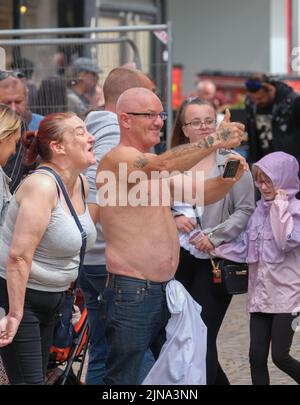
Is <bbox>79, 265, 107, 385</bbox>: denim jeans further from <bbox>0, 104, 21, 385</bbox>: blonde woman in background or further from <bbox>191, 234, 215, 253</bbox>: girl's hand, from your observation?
<bbox>0, 104, 21, 385</bbox>: blonde woman in background

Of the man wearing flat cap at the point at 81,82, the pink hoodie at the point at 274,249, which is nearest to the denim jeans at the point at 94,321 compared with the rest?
the pink hoodie at the point at 274,249

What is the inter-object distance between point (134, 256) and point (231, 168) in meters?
0.64

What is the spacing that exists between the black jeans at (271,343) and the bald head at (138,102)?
152 cm

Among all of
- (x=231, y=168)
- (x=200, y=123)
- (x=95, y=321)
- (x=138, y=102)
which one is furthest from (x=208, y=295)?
(x=138, y=102)

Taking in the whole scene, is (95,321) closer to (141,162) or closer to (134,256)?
(134,256)

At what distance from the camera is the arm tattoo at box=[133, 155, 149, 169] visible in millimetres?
4737

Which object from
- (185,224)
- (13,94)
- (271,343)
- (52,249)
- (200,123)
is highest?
(13,94)

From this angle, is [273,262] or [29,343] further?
[273,262]

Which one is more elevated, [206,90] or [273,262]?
[206,90]

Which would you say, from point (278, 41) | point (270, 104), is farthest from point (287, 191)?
point (278, 41)

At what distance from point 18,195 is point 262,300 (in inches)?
69.5

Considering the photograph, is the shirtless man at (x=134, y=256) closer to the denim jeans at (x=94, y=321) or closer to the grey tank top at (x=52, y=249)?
the grey tank top at (x=52, y=249)

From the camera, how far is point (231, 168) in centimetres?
488

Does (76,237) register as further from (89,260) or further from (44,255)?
(89,260)
